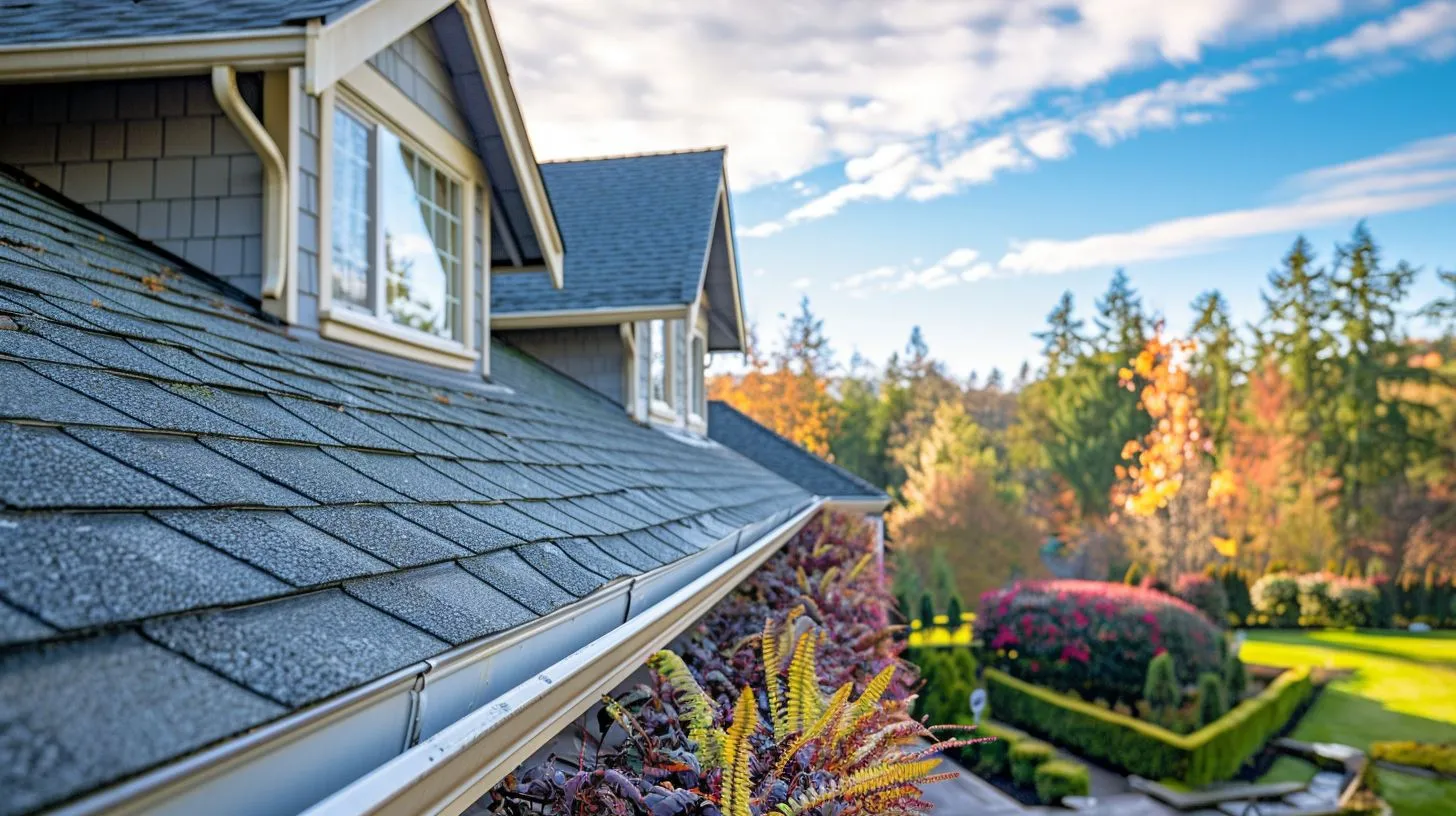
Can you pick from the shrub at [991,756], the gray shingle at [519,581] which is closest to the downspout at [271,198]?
the gray shingle at [519,581]

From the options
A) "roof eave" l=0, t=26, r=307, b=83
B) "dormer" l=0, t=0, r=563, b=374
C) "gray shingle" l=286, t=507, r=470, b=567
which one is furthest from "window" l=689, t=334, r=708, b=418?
"gray shingle" l=286, t=507, r=470, b=567

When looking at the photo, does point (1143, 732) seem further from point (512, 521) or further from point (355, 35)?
point (355, 35)

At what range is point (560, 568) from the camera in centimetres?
226

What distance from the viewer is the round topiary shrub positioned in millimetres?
15086

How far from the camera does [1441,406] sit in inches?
1416

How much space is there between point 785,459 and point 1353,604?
20.2 meters

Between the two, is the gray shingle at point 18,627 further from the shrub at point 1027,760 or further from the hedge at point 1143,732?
the hedge at point 1143,732

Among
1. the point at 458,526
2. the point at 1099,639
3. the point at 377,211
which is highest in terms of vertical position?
the point at 377,211

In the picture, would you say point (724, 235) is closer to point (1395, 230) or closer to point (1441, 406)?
point (1441, 406)

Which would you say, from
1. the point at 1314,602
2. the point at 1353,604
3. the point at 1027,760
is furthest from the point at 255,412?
the point at 1353,604

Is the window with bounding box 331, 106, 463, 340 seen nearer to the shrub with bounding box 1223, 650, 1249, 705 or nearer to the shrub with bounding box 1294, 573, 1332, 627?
→ the shrub with bounding box 1223, 650, 1249, 705

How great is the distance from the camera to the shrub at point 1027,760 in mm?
12000

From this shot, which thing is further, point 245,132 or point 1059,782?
point 1059,782

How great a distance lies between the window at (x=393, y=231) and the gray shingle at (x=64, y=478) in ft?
10.3
